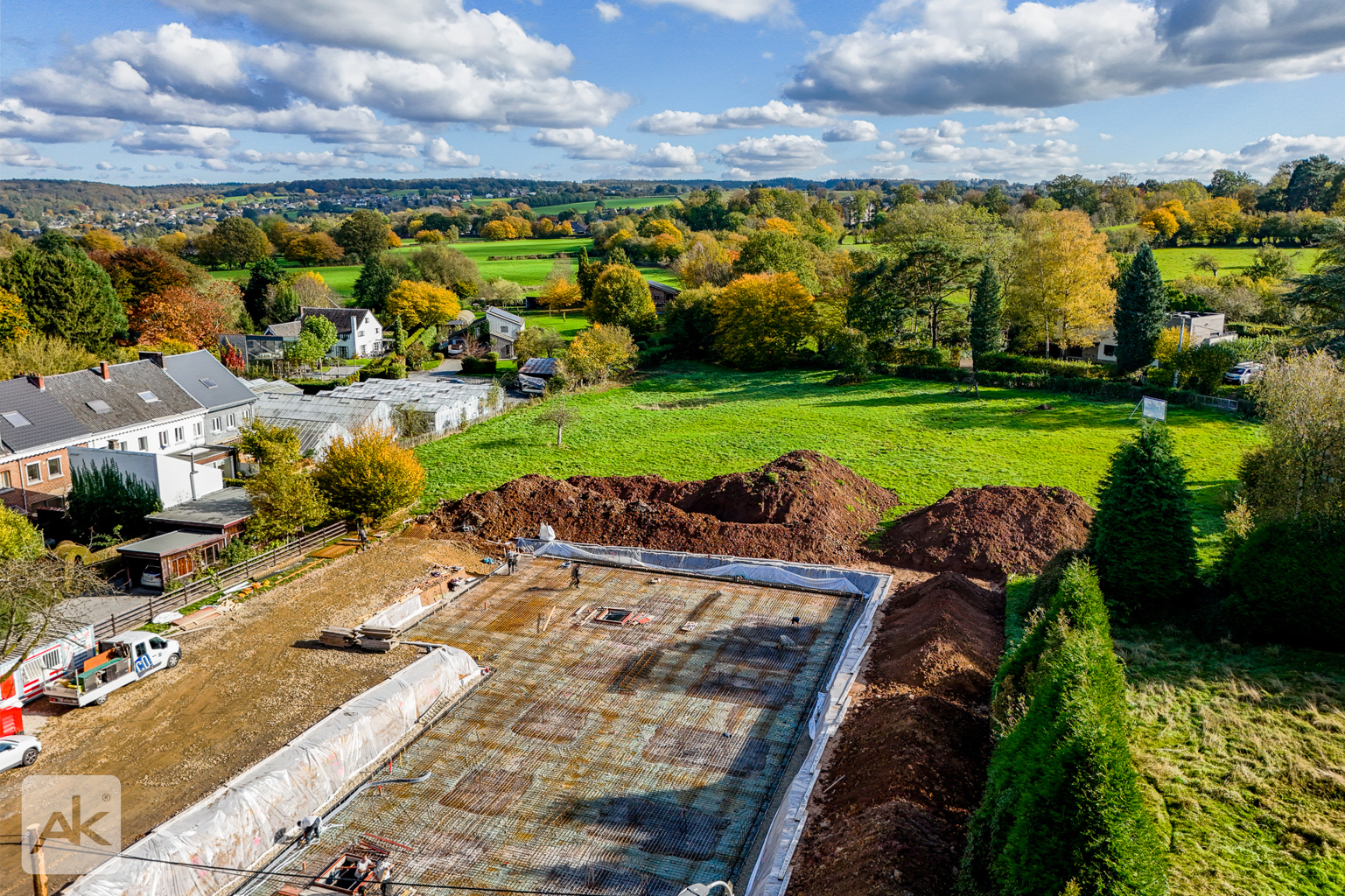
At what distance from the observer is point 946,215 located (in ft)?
233

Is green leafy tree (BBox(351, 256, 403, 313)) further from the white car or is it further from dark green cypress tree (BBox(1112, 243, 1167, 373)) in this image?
the white car

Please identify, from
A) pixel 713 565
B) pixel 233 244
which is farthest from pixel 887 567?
pixel 233 244

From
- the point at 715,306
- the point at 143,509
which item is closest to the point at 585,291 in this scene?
the point at 715,306

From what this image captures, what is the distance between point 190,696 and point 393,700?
566cm

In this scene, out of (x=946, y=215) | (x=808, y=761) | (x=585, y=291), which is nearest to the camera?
(x=808, y=761)

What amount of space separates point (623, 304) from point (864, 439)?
35.1 m

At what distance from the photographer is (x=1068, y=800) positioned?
949 centimetres

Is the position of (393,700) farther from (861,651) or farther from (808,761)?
(861,651)

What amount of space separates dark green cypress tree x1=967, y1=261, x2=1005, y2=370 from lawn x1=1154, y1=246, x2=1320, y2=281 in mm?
29640

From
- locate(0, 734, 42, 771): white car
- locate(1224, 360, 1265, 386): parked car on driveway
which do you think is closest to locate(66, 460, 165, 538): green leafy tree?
locate(0, 734, 42, 771): white car

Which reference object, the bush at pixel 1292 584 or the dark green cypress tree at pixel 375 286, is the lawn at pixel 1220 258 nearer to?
the bush at pixel 1292 584

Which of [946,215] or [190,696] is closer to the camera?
[190,696]

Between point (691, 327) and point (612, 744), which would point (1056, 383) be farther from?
point (612, 744)

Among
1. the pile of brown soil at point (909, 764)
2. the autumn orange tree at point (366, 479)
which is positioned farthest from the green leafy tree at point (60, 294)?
the pile of brown soil at point (909, 764)
